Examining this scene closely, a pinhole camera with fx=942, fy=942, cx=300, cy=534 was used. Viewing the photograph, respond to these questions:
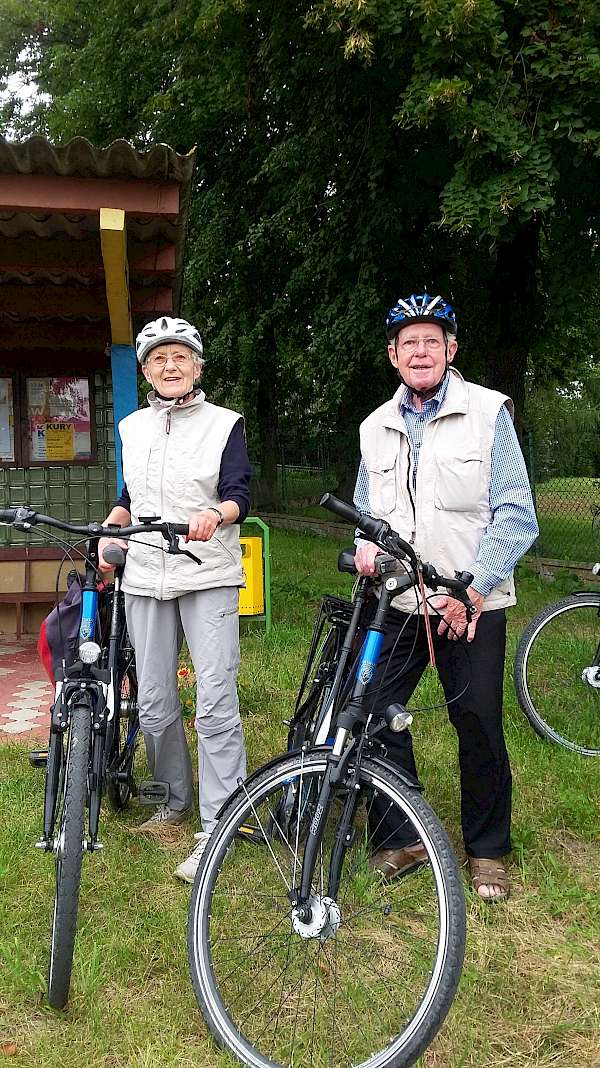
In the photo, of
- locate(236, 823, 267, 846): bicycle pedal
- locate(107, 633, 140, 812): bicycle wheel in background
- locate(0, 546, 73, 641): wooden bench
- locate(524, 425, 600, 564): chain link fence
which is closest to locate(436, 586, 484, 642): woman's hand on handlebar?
locate(236, 823, 267, 846): bicycle pedal

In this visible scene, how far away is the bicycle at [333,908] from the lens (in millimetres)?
2338

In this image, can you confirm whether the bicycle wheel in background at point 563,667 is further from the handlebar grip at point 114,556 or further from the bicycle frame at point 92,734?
the bicycle frame at point 92,734

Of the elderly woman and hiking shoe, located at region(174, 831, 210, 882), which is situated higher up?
the elderly woman

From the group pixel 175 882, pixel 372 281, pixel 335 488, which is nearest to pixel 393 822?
pixel 175 882

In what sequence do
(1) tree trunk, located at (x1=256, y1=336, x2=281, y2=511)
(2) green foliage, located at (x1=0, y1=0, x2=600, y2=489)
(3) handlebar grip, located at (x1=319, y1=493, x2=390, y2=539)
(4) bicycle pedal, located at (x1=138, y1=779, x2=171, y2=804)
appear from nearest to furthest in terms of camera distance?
(3) handlebar grip, located at (x1=319, y1=493, x2=390, y2=539) → (4) bicycle pedal, located at (x1=138, y1=779, x2=171, y2=804) → (2) green foliage, located at (x1=0, y1=0, x2=600, y2=489) → (1) tree trunk, located at (x1=256, y1=336, x2=281, y2=511)

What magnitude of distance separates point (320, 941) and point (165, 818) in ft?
4.91

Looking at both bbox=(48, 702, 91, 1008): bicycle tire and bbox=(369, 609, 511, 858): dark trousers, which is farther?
bbox=(369, 609, 511, 858): dark trousers

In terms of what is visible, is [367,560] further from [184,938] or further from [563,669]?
[563,669]

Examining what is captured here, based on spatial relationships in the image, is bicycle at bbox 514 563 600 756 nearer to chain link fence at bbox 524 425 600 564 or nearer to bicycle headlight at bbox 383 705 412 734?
bicycle headlight at bbox 383 705 412 734

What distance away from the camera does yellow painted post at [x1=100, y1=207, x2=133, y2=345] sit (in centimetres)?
516

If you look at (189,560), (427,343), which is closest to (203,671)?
(189,560)

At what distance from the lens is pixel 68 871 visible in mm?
2637

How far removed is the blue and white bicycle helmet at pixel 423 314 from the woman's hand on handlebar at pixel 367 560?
30.0 inches

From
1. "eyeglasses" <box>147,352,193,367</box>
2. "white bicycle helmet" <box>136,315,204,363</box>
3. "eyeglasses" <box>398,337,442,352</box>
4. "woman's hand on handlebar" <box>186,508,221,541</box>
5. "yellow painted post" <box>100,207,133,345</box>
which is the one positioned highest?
"yellow painted post" <box>100,207,133,345</box>
